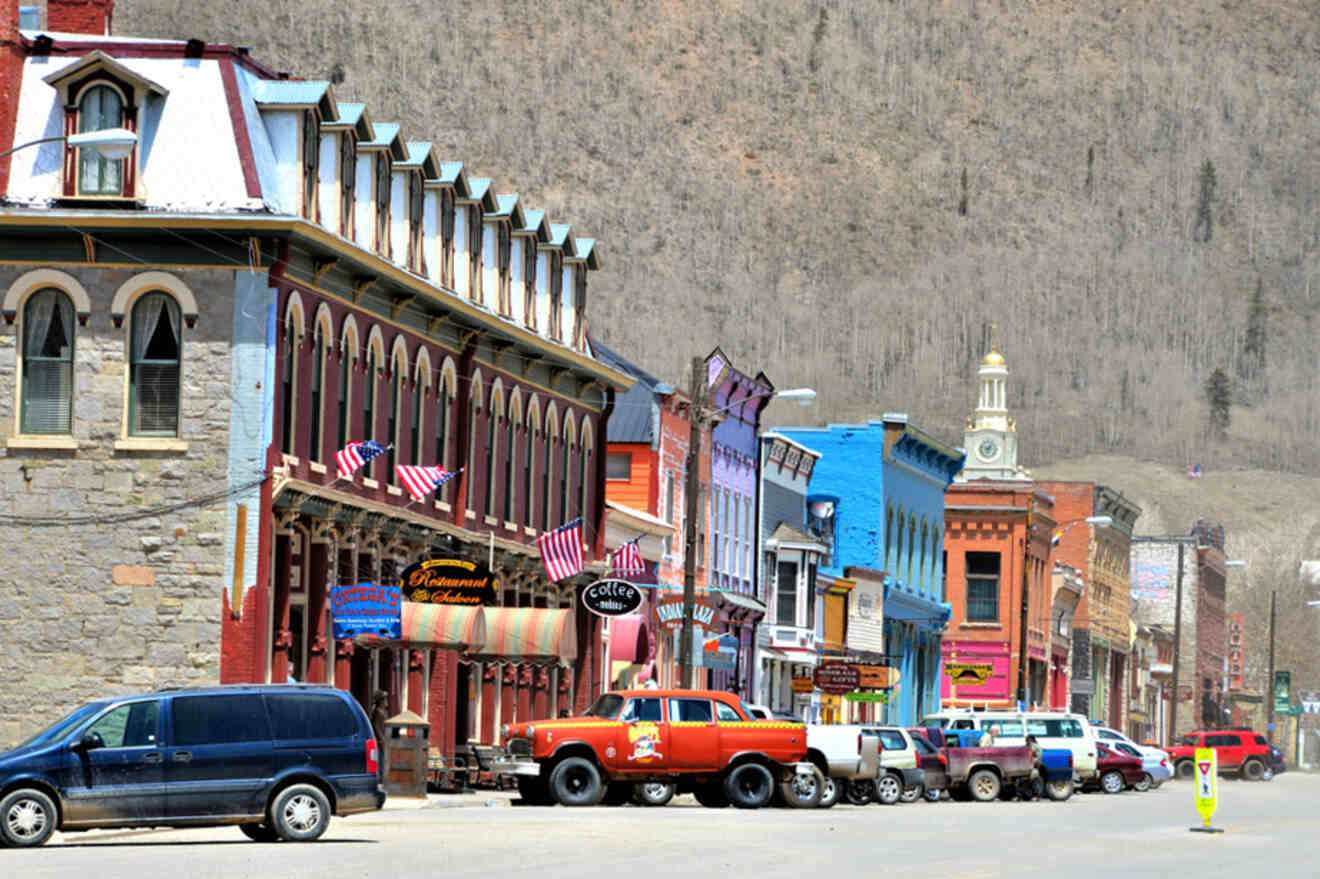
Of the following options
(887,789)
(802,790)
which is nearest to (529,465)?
(887,789)

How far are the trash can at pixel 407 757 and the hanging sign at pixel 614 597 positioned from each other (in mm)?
10000

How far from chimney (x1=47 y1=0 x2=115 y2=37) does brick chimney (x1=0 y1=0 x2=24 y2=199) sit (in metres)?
5.07

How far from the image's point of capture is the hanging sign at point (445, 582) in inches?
1871

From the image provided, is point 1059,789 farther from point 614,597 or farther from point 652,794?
point 652,794

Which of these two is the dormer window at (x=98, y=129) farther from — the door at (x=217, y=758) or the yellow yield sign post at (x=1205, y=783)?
the yellow yield sign post at (x=1205, y=783)

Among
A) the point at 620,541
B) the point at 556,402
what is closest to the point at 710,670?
the point at 620,541

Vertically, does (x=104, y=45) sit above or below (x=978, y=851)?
above

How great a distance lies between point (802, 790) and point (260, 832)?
47.5ft

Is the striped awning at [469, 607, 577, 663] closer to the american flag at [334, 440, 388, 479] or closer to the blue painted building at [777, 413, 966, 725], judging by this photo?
the american flag at [334, 440, 388, 479]

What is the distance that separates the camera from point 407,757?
44344mm

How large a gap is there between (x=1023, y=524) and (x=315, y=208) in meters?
61.4

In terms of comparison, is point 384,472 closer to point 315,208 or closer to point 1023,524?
point 315,208

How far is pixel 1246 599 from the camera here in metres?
188

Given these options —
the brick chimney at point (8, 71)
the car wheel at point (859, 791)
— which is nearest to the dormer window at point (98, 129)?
the brick chimney at point (8, 71)
